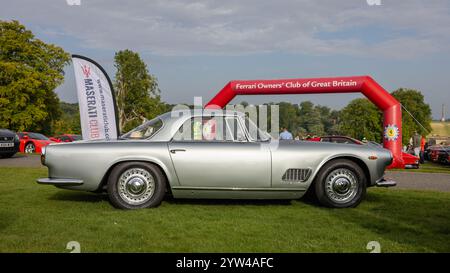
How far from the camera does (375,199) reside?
6.77 meters

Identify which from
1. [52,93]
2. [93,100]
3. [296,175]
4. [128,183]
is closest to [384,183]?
[296,175]

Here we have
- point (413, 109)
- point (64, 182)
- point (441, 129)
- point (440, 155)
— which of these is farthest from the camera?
point (441, 129)

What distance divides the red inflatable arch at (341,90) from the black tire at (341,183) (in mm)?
11902

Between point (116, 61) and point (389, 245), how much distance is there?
59.6 metres

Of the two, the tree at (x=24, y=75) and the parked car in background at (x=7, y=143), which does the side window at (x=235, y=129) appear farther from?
the tree at (x=24, y=75)

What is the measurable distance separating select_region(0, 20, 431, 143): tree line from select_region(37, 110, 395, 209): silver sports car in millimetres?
16258

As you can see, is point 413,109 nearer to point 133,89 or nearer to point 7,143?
point 133,89

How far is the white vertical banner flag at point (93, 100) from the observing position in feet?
34.6

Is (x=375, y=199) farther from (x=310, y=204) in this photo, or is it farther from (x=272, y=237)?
(x=272, y=237)

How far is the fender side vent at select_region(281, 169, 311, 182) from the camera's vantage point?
18.6 feet

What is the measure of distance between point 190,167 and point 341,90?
46.6ft

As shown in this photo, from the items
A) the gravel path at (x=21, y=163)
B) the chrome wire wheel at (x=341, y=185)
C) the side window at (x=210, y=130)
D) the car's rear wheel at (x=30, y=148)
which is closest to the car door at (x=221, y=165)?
the side window at (x=210, y=130)

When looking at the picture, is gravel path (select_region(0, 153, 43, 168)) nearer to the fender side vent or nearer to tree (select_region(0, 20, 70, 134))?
the fender side vent

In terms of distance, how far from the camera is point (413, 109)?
6938 cm
